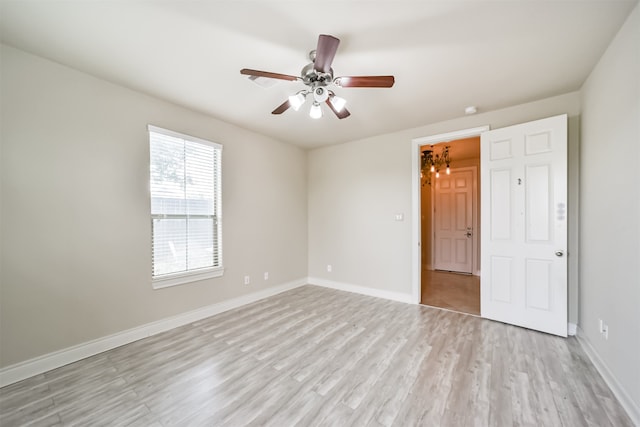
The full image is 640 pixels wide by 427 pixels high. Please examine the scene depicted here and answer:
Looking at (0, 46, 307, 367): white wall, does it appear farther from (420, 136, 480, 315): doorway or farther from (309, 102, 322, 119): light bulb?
(420, 136, 480, 315): doorway

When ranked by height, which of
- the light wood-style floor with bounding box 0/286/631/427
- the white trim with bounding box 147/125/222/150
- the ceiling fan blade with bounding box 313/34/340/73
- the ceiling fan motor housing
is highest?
the ceiling fan blade with bounding box 313/34/340/73

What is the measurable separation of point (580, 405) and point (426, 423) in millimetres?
1138

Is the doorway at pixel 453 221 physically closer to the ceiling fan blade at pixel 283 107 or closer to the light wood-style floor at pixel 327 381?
the light wood-style floor at pixel 327 381

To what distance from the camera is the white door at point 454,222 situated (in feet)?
19.2

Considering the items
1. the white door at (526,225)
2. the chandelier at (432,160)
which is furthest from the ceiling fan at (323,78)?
the chandelier at (432,160)

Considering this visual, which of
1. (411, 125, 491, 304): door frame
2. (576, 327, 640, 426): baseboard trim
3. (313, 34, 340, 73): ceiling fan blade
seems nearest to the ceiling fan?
(313, 34, 340, 73): ceiling fan blade

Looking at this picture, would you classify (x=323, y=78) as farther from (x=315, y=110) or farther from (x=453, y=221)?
(x=453, y=221)

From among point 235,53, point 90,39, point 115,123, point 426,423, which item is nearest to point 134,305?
point 115,123

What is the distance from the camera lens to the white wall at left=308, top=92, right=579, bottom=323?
387cm

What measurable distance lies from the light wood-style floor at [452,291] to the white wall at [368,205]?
0.57m

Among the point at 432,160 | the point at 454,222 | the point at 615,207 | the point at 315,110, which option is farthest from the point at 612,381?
the point at 454,222

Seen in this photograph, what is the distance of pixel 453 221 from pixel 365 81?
5204mm

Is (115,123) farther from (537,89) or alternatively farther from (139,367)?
(537,89)

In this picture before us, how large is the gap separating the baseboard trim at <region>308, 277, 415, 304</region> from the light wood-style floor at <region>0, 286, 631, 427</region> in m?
0.88
